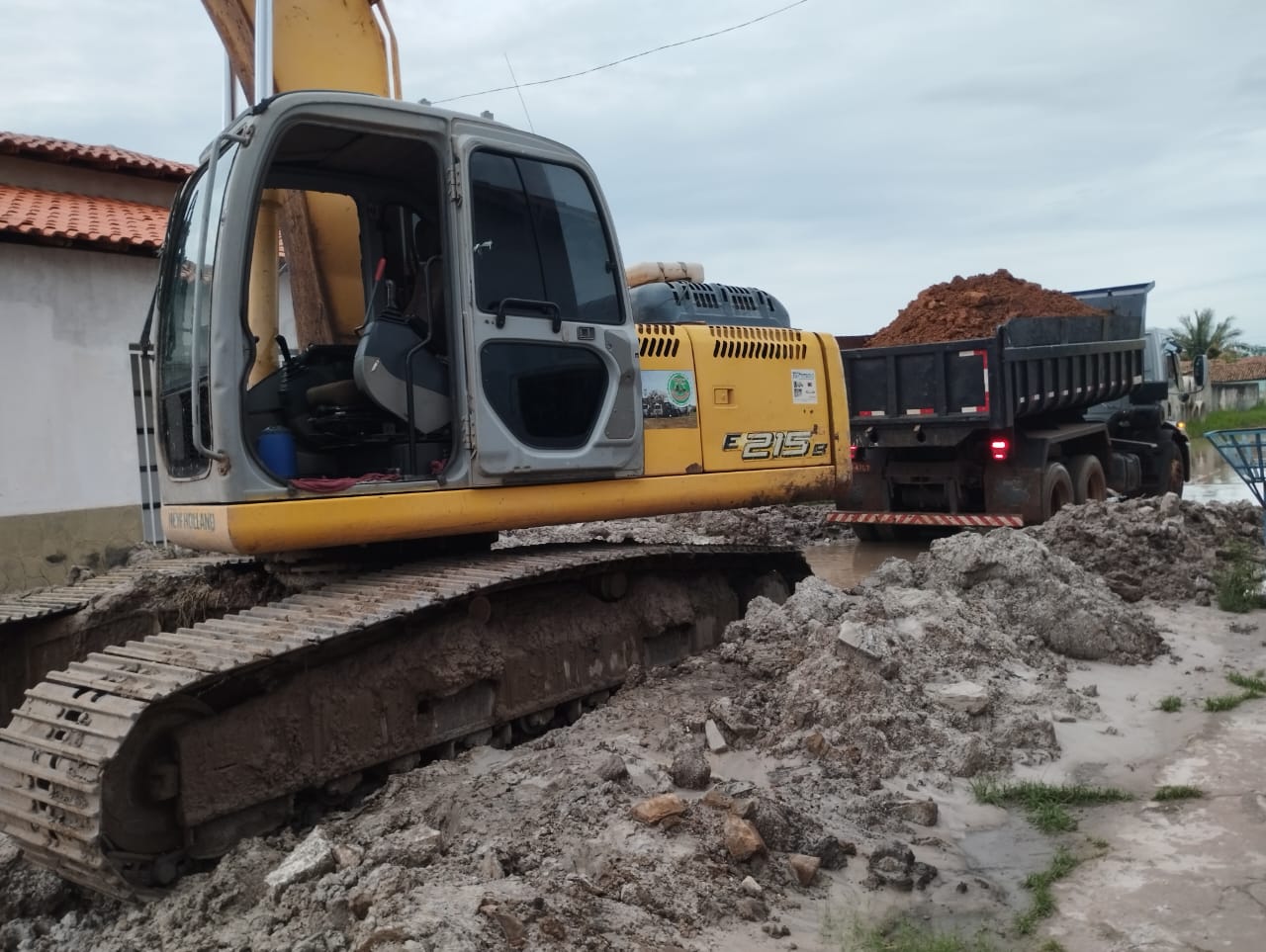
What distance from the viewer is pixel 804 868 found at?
11.4 ft

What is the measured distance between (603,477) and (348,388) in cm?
120

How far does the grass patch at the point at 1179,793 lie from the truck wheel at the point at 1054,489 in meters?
6.62

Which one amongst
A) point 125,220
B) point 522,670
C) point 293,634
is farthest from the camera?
point 125,220

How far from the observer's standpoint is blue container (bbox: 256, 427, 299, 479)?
13.8 ft

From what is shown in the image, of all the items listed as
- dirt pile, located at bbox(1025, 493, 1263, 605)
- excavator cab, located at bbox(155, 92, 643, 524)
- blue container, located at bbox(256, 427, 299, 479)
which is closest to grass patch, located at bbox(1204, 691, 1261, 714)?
dirt pile, located at bbox(1025, 493, 1263, 605)

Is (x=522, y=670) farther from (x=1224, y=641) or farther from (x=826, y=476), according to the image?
(x=1224, y=641)

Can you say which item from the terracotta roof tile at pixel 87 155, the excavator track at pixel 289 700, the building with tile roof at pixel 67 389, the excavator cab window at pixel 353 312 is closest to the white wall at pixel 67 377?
the building with tile roof at pixel 67 389

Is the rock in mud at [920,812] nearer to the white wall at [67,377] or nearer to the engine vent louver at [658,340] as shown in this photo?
the engine vent louver at [658,340]

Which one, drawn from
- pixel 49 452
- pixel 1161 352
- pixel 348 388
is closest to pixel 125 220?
pixel 49 452

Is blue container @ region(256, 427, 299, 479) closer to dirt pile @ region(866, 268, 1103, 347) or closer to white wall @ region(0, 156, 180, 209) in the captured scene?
dirt pile @ region(866, 268, 1103, 347)

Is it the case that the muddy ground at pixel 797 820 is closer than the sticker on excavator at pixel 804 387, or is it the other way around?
the muddy ground at pixel 797 820

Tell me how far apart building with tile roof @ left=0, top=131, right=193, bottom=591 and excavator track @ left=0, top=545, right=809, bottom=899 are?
711cm

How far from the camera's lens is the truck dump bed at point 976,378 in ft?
34.8

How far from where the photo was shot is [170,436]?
4.59 meters
